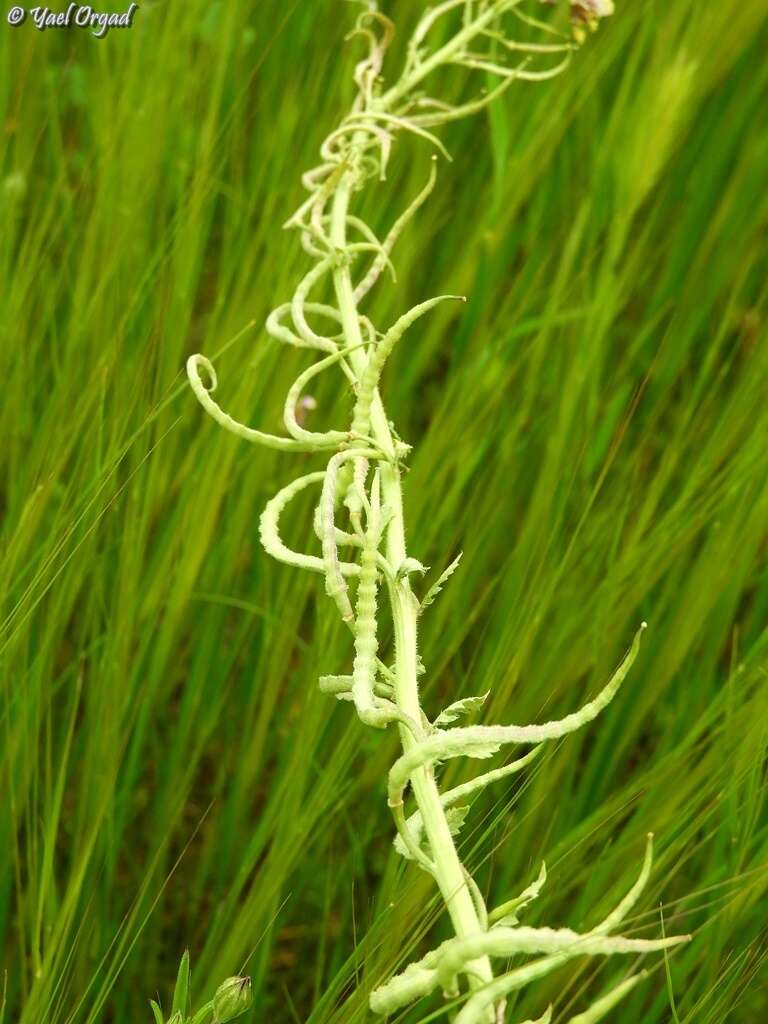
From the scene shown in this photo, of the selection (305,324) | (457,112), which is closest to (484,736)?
(305,324)

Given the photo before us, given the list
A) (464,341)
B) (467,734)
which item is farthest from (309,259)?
(467,734)

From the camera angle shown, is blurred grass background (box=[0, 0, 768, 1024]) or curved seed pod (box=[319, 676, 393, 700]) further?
blurred grass background (box=[0, 0, 768, 1024])

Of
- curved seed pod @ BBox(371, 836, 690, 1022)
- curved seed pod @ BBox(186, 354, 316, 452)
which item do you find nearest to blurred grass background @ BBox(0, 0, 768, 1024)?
curved seed pod @ BBox(186, 354, 316, 452)

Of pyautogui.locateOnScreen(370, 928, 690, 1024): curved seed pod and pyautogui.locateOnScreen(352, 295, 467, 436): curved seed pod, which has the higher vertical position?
pyautogui.locateOnScreen(352, 295, 467, 436): curved seed pod

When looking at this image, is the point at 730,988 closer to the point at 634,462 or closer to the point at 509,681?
the point at 509,681

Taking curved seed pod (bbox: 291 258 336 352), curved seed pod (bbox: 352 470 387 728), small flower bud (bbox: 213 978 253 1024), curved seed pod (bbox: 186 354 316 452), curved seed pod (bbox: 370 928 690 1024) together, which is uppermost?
curved seed pod (bbox: 291 258 336 352)

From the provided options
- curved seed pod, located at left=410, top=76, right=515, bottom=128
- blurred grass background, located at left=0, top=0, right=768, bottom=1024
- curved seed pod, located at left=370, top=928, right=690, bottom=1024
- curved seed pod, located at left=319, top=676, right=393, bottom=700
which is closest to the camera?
curved seed pod, located at left=370, top=928, right=690, bottom=1024

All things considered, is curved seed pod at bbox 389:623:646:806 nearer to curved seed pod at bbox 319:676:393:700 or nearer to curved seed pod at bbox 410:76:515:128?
curved seed pod at bbox 319:676:393:700
